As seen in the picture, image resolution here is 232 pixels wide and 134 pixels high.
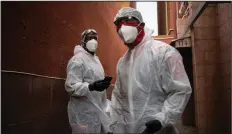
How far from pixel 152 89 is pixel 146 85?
44 millimetres

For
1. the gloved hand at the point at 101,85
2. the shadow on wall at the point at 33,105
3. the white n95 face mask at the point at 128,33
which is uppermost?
the white n95 face mask at the point at 128,33

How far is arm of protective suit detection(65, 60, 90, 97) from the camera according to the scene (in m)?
2.78

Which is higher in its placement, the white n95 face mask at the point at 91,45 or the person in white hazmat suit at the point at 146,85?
the white n95 face mask at the point at 91,45

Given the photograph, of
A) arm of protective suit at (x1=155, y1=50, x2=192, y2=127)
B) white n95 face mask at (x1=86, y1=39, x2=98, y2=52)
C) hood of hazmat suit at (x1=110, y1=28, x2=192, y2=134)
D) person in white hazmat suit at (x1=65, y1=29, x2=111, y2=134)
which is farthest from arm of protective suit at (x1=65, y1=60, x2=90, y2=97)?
arm of protective suit at (x1=155, y1=50, x2=192, y2=127)

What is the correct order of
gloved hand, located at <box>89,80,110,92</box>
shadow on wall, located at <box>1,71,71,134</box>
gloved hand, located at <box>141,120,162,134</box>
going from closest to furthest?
gloved hand, located at <box>141,120,162,134</box>
shadow on wall, located at <box>1,71,71,134</box>
gloved hand, located at <box>89,80,110,92</box>

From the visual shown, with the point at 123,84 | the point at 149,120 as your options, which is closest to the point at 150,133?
the point at 149,120

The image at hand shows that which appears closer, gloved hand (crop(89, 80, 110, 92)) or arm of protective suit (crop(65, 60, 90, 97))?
gloved hand (crop(89, 80, 110, 92))

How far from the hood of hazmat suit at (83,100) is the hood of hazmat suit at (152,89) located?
943 mm

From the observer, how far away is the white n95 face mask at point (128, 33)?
192 centimetres

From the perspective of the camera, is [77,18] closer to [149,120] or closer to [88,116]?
[88,116]

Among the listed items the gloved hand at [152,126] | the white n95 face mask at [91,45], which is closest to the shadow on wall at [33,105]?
the white n95 face mask at [91,45]

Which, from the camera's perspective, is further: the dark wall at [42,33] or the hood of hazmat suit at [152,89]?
the dark wall at [42,33]

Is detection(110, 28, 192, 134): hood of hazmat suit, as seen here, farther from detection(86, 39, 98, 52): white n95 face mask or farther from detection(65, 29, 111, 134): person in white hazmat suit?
detection(86, 39, 98, 52): white n95 face mask

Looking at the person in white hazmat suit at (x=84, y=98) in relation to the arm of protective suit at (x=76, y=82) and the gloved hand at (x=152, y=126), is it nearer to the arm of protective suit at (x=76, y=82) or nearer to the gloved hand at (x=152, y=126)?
the arm of protective suit at (x=76, y=82)
